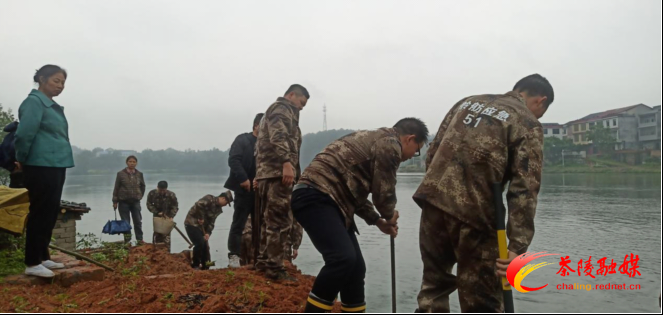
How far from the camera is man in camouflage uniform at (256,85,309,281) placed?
4.51m

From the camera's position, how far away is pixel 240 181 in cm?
588

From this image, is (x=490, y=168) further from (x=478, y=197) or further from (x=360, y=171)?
(x=360, y=171)

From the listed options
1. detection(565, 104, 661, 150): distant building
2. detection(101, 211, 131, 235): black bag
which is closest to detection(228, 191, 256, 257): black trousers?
detection(101, 211, 131, 235): black bag

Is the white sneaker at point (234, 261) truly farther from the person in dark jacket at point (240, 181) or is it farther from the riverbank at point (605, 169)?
the riverbank at point (605, 169)

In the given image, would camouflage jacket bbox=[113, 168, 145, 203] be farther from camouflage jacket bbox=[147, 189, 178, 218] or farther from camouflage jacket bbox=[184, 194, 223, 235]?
camouflage jacket bbox=[184, 194, 223, 235]

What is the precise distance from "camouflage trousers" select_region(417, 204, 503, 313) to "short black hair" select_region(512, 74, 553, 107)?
945 mm

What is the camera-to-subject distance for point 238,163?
6004 millimetres

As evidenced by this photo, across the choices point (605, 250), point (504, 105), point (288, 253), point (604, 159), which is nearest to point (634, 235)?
point (605, 250)

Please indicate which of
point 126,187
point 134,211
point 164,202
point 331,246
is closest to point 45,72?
point 331,246

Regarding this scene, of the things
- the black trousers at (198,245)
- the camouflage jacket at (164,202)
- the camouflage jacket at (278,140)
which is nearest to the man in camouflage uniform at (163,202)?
the camouflage jacket at (164,202)

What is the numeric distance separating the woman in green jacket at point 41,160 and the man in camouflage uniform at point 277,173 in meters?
1.71

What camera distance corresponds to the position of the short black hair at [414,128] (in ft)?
11.0

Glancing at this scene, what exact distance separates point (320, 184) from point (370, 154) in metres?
0.39

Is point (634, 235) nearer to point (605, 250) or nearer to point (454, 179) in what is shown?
point (605, 250)
